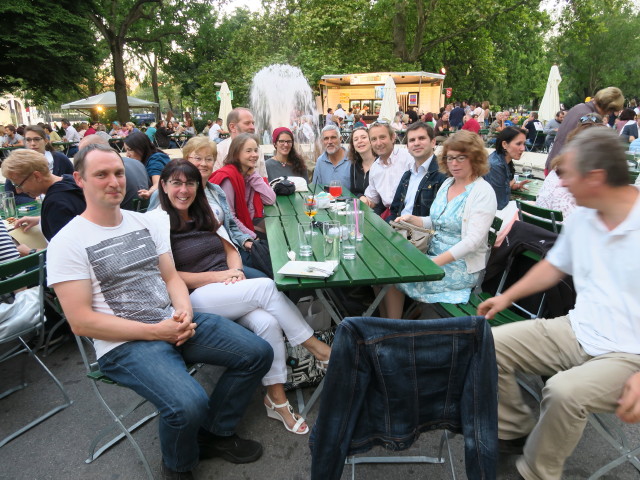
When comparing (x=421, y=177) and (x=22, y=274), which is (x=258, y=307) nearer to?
(x=22, y=274)

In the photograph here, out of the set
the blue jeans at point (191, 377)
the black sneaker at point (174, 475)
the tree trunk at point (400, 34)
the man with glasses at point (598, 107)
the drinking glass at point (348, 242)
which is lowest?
the black sneaker at point (174, 475)

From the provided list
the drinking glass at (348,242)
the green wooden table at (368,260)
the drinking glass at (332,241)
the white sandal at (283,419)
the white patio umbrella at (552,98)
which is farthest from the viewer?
the white patio umbrella at (552,98)

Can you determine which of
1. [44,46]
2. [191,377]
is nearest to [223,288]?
[191,377]

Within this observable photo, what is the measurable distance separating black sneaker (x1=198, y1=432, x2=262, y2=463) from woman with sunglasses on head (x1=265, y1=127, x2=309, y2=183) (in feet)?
12.0

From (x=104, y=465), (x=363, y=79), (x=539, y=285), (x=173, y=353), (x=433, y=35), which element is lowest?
(x=104, y=465)

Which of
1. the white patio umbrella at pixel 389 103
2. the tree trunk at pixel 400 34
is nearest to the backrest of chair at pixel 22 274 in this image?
the white patio umbrella at pixel 389 103

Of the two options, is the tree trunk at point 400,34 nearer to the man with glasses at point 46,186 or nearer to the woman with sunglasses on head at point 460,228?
the woman with sunglasses on head at point 460,228

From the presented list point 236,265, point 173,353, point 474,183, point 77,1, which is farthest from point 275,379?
point 77,1

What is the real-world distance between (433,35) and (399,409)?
23.5 meters

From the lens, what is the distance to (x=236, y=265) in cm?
288

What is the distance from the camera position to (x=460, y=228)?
9.46 feet

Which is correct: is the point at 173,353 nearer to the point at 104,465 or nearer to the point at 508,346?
the point at 104,465

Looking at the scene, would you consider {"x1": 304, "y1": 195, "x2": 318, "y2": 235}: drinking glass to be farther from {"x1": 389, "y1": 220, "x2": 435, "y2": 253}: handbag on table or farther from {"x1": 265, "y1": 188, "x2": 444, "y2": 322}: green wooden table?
{"x1": 389, "y1": 220, "x2": 435, "y2": 253}: handbag on table

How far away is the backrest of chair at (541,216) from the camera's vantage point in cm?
303
